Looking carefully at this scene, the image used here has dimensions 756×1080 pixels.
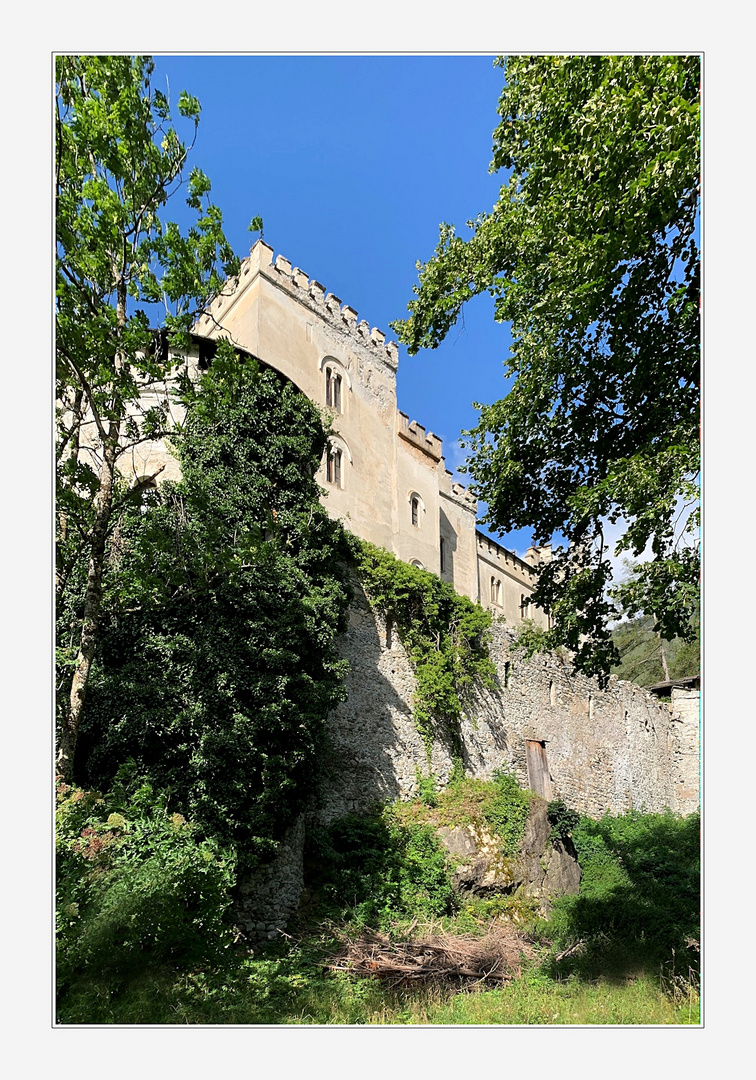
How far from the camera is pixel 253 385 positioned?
43.5 feet

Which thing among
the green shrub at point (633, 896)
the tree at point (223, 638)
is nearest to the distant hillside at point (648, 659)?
the green shrub at point (633, 896)

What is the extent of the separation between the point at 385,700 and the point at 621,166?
11.6 meters

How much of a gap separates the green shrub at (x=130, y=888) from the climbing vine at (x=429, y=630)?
7913mm

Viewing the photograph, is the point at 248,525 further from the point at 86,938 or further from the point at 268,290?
the point at 268,290

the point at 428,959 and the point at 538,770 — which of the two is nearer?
the point at 428,959

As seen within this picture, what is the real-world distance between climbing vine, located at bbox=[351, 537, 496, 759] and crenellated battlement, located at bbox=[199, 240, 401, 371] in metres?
8.63

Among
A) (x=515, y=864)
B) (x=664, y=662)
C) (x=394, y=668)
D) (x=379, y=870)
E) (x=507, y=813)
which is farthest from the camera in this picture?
(x=664, y=662)

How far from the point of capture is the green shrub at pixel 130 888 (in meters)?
7.18

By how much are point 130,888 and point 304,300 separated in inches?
698

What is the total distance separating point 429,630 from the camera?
56.8 ft

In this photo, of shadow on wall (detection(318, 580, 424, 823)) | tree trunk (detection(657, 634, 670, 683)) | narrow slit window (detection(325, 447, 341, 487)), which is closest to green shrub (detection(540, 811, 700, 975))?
shadow on wall (detection(318, 580, 424, 823))

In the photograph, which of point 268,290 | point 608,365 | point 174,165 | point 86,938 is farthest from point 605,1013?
point 268,290

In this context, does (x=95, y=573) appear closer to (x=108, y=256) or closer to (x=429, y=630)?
(x=108, y=256)

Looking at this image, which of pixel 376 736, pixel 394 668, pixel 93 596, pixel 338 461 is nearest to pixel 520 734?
pixel 394 668
